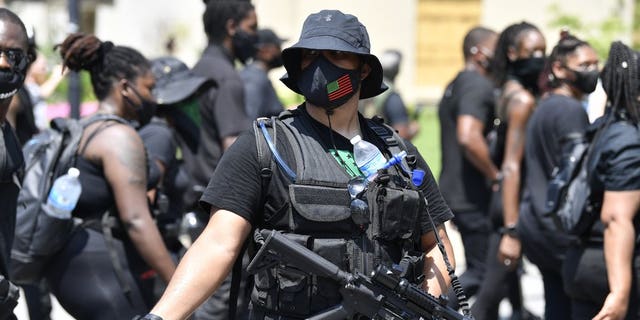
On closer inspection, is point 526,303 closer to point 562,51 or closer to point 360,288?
point 562,51

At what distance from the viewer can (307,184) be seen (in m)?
3.44

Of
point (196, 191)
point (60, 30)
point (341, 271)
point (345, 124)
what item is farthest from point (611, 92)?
point (60, 30)

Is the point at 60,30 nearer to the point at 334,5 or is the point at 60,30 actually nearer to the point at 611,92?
the point at 334,5

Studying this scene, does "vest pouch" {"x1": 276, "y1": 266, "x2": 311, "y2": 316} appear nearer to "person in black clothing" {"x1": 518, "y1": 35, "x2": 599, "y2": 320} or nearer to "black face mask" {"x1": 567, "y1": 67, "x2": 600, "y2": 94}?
"person in black clothing" {"x1": 518, "y1": 35, "x2": 599, "y2": 320}

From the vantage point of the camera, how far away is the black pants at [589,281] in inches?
186

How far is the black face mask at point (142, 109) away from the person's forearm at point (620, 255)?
86.7 inches

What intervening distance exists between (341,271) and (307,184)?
0.93 ft

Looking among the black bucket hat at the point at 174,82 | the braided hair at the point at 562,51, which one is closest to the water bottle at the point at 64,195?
the black bucket hat at the point at 174,82

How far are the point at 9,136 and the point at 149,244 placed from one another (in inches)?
36.6

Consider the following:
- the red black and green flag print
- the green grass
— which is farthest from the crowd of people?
the green grass

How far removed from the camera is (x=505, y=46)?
729 cm

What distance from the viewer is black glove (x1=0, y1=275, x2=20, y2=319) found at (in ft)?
13.2

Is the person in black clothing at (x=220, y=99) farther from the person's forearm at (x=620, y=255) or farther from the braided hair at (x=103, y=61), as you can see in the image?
the person's forearm at (x=620, y=255)

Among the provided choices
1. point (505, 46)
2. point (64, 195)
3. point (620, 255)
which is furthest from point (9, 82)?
point (505, 46)
